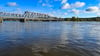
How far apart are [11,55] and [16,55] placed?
0.38m

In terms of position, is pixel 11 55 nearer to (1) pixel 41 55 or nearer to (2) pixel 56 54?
(1) pixel 41 55

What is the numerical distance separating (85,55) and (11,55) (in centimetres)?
575

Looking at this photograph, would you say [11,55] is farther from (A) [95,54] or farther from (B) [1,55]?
(A) [95,54]

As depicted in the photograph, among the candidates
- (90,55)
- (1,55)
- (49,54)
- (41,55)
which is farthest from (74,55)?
(1,55)

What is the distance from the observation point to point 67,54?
10.1m

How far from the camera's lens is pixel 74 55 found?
977 centimetres

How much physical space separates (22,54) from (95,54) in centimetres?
586

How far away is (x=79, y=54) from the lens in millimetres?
9984

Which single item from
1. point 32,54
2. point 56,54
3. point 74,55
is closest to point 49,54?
point 56,54

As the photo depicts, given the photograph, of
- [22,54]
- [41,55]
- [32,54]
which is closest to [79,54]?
[41,55]

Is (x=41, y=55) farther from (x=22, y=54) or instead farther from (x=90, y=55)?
(x=90, y=55)

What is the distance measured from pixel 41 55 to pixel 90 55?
12.6 feet

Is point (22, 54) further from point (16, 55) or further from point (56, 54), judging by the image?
point (56, 54)

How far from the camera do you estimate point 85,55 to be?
968cm
